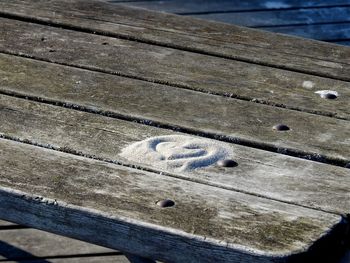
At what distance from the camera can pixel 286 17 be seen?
3.88 metres

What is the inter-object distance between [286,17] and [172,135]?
2.27 metres

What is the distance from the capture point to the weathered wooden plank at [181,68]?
1.91 meters

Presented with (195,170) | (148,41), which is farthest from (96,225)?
(148,41)

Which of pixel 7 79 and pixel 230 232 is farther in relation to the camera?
pixel 7 79

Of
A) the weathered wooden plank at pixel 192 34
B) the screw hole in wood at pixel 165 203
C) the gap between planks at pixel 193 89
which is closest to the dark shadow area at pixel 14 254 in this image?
the weathered wooden plank at pixel 192 34

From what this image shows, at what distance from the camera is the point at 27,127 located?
5.64 ft

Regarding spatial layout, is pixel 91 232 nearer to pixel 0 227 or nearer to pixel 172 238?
pixel 172 238

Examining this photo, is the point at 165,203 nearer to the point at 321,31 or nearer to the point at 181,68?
the point at 181,68

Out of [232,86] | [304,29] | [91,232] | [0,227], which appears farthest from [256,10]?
[91,232]

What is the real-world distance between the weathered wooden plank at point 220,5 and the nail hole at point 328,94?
1.99 meters

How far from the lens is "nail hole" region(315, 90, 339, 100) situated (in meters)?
1.92

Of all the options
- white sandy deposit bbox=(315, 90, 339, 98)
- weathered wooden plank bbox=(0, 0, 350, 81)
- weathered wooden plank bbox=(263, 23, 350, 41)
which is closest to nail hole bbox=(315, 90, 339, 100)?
white sandy deposit bbox=(315, 90, 339, 98)

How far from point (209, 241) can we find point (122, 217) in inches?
5.3

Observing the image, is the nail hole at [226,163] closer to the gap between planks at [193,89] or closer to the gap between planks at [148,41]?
the gap between planks at [193,89]
